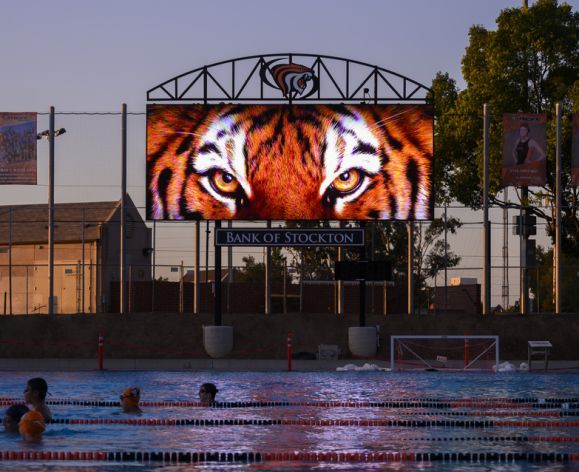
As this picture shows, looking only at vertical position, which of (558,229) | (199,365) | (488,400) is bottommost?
(199,365)

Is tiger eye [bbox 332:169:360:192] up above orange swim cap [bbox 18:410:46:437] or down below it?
above

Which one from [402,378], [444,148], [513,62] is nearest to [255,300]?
[444,148]

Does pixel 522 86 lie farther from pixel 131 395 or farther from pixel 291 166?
pixel 131 395

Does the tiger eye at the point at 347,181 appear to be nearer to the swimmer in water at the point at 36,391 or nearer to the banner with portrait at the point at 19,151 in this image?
the banner with portrait at the point at 19,151

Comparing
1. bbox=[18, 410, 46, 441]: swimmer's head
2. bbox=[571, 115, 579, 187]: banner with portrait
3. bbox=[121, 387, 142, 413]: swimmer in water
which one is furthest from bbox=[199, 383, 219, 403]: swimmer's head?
bbox=[571, 115, 579, 187]: banner with portrait

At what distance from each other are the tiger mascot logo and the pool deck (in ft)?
34.4

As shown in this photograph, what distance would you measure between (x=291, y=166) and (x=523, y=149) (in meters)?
9.85

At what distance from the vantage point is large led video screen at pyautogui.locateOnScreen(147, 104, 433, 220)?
46.8 m

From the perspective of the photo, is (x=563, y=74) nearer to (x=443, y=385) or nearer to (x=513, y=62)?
(x=513, y=62)

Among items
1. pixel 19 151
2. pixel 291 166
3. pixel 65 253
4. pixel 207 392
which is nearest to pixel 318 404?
pixel 207 392

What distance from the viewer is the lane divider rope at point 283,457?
1770 centimetres

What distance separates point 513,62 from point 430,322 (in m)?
18.1

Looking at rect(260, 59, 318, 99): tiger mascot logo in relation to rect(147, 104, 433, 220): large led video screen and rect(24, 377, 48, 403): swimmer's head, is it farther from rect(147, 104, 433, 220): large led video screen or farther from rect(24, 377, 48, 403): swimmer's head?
rect(24, 377, 48, 403): swimmer's head

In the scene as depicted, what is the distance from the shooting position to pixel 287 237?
47.1 metres
